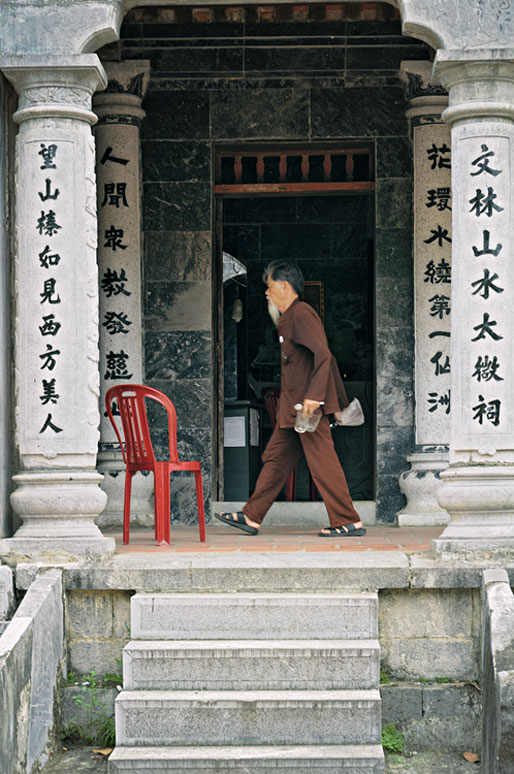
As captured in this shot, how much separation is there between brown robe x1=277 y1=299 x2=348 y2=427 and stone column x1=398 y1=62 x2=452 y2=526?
1.08m

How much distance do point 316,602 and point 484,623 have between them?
34.3 inches

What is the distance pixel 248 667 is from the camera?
570 cm

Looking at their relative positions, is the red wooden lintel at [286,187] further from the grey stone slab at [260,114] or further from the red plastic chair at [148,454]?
the red plastic chair at [148,454]

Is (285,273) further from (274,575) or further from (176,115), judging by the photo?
(274,575)

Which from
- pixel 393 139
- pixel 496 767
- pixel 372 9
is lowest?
pixel 496 767

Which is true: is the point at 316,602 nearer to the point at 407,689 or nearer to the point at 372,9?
the point at 407,689

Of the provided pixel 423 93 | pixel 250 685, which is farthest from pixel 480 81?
pixel 250 685

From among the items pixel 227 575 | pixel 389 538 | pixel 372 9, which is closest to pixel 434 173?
pixel 372 9

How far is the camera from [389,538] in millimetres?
7555

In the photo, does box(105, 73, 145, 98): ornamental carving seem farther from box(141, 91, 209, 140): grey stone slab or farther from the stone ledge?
the stone ledge

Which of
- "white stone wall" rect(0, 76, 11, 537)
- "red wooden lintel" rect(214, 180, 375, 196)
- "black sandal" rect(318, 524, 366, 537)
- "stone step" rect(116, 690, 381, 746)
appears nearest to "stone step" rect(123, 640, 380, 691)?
"stone step" rect(116, 690, 381, 746)

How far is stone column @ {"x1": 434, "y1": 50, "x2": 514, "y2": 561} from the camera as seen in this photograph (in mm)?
6309

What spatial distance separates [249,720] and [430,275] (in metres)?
4.25

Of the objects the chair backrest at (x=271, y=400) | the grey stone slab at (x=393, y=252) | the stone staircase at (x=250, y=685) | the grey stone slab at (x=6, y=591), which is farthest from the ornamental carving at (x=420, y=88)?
the grey stone slab at (x=6, y=591)
